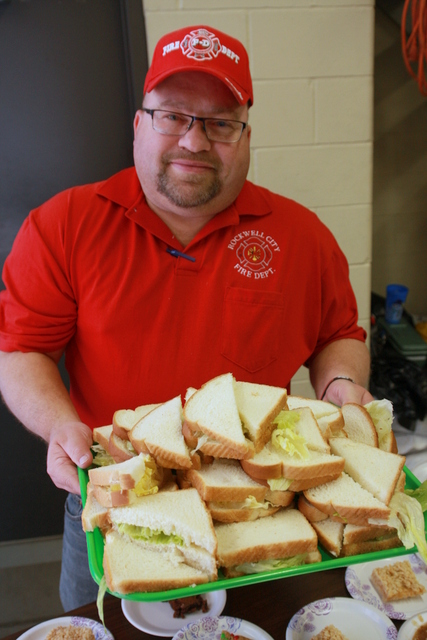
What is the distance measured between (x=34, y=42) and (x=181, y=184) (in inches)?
44.8

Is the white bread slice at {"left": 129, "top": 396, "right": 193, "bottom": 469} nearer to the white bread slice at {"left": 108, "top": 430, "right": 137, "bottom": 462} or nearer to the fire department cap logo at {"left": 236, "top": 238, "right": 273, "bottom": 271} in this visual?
the white bread slice at {"left": 108, "top": 430, "right": 137, "bottom": 462}

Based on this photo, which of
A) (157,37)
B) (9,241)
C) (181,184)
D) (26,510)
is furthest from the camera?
(26,510)

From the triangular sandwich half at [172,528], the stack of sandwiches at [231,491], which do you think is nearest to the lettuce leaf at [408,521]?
the stack of sandwiches at [231,491]

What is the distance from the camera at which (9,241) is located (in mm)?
2490

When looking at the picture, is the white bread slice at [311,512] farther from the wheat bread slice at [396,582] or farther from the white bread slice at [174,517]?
the wheat bread slice at [396,582]

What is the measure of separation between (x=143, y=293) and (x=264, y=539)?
89 centimetres

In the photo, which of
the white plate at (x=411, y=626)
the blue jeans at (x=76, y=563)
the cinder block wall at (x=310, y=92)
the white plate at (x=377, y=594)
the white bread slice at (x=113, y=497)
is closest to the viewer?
the white bread slice at (x=113, y=497)

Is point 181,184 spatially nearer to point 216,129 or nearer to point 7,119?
point 216,129

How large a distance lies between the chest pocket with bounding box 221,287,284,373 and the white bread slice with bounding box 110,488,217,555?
0.73 m

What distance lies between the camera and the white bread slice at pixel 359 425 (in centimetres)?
131

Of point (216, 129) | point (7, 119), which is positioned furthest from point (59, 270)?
point (7, 119)

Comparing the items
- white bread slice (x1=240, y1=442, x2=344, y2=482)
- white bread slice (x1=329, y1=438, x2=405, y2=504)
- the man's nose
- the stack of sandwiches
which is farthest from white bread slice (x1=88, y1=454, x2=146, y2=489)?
the man's nose

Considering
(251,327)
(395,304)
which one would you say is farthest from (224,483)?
(395,304)

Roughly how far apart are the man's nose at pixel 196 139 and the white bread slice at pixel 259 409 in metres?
0.76
